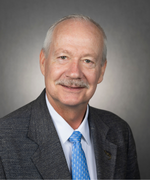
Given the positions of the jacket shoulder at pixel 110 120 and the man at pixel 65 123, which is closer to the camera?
the man at pixel 65 123

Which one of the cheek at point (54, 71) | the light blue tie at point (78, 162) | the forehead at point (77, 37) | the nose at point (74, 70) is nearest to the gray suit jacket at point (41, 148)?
the light blue tie at point (78, 162)

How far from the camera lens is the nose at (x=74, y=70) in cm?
213

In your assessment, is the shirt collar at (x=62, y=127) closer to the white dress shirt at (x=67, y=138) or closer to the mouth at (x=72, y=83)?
the white dress shirt at (x=67, y=138)

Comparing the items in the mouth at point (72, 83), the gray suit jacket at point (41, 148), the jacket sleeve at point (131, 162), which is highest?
the mouth at point (72, 83)

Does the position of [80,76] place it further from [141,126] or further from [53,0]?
[141,126]

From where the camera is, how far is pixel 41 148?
1.97 metres

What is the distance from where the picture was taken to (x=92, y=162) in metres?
2.25

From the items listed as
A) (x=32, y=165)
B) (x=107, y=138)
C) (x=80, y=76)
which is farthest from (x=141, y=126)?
(x=32, y=165)

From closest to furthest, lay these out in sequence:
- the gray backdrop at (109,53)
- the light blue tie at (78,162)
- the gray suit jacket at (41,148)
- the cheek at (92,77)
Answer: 1. the gray suit jacket at (41,148)
2. the light blue tie at (78,162)
3. the cheek at (92,77)
4. the gray backdrop at (109,53)

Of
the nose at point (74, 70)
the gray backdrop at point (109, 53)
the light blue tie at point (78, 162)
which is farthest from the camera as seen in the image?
the gray backdrop at point (109, 53)

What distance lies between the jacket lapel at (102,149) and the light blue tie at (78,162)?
153mm

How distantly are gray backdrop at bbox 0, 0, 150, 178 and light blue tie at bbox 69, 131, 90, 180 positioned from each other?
202 cm

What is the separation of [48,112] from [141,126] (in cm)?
244

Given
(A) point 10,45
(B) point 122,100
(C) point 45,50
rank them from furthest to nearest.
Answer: (B) point 122,100 < (A) point 10,45 < (C) point 45,50
